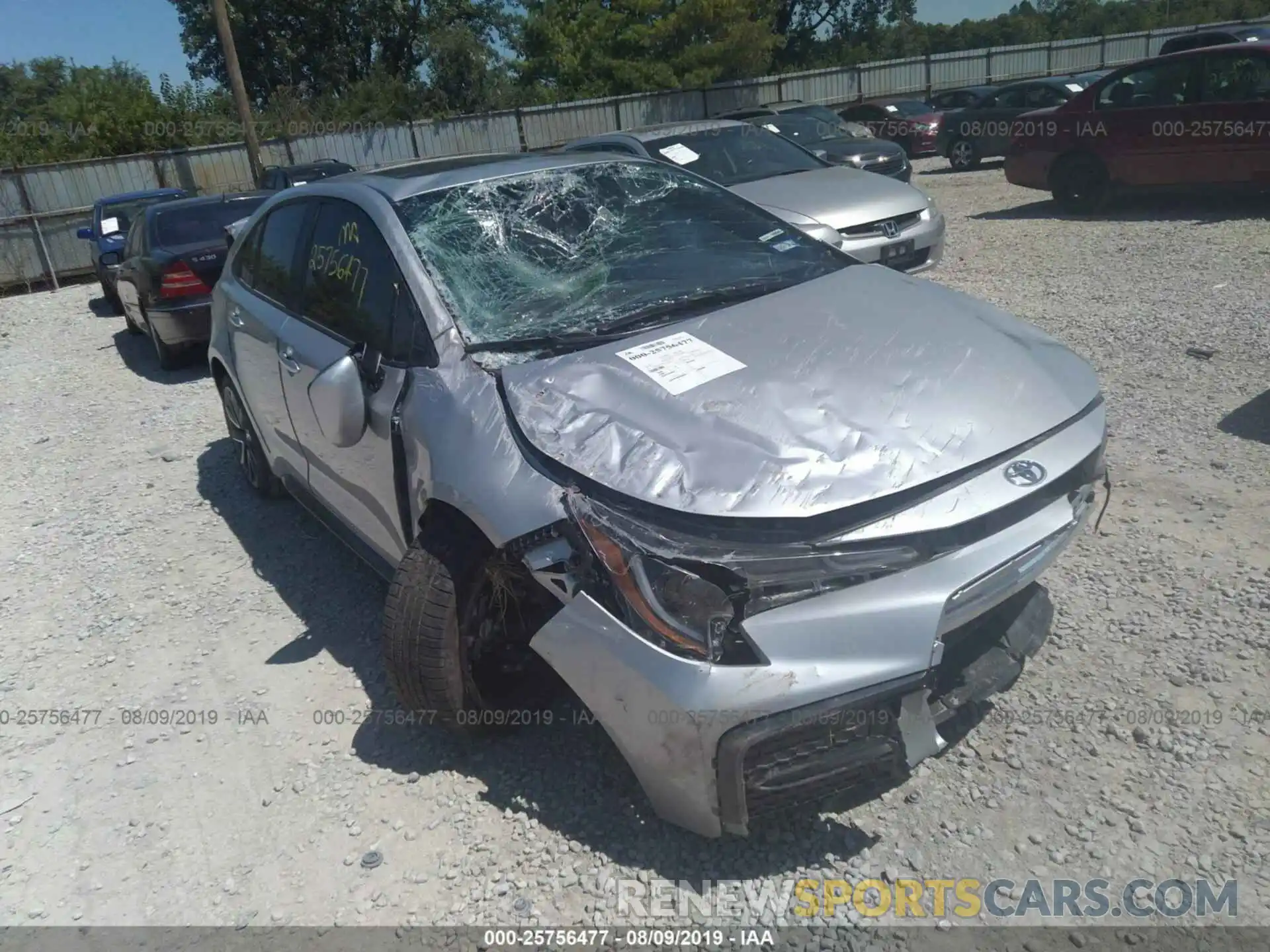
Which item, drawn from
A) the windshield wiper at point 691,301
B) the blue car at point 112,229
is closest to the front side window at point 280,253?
the windshield wiper at point 691,301

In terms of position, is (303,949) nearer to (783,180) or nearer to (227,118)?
(783,180)

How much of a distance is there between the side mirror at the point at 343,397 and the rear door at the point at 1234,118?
366 inches

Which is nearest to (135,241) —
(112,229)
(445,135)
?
(112,229)

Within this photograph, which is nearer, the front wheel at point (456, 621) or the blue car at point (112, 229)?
the front wheel at point (456, 621)

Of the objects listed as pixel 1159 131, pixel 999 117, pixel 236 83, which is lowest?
pixel 999 117

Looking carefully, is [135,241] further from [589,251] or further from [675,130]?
[589,251]

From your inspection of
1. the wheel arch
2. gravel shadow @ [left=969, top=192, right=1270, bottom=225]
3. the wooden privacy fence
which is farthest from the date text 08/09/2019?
the wheel arch

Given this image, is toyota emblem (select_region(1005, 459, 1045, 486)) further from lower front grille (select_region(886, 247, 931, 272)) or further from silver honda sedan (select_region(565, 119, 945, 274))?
lower front grille (select_region(886, 247, 931, 272))

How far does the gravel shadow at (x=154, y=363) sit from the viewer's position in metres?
9.10

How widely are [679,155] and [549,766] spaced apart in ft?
23.0

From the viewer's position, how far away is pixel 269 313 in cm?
441

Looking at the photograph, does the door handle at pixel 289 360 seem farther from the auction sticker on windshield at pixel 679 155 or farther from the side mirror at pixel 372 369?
the auction sticker on windshield at pixel 679 155

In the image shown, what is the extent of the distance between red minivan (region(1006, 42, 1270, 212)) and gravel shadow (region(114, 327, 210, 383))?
30.5 ft

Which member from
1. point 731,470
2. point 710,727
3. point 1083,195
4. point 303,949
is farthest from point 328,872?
point 1083,195
